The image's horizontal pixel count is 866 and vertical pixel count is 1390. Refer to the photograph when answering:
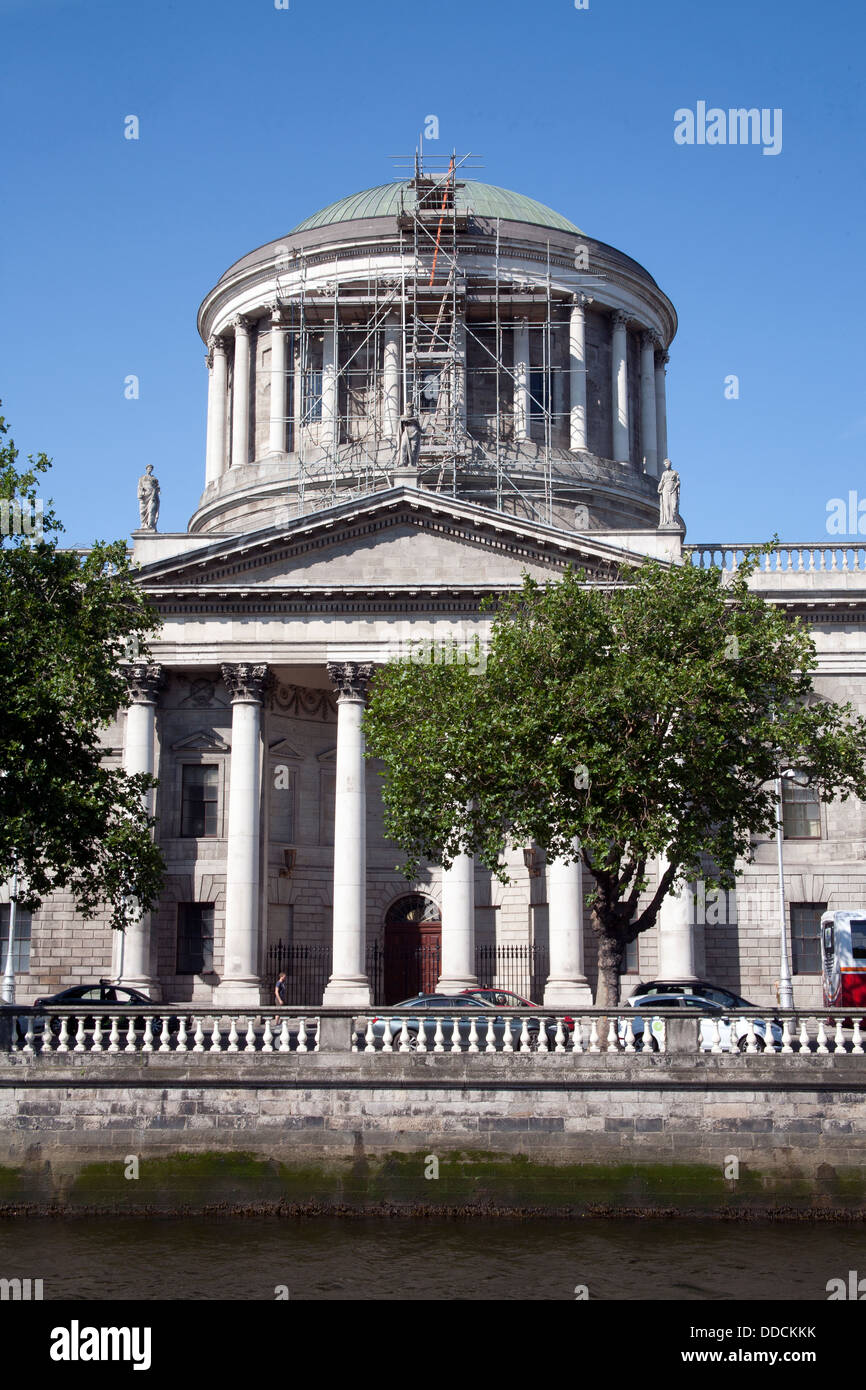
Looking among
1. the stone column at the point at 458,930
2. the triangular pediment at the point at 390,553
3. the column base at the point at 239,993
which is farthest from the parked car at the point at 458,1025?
the triangular pediment at the point at 390,553

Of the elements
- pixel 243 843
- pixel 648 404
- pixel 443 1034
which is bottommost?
pixel 443 1034

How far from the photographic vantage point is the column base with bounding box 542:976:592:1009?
3969 centimetres

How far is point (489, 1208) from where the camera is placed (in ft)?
78.9

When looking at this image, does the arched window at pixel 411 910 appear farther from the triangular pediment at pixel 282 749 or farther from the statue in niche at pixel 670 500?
the statue in niche at pixel 670 500

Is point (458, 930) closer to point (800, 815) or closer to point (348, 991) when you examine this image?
point (348, 991)

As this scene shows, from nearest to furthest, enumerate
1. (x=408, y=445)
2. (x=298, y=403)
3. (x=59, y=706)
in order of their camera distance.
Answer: (x=59, y=706) < (x=408, y=445) < (x=298, y=403)

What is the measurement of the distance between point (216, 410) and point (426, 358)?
35.8ft

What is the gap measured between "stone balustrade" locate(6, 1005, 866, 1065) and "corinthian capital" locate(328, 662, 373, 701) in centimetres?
1593

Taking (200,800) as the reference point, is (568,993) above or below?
below

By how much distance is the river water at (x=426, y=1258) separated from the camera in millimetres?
19344

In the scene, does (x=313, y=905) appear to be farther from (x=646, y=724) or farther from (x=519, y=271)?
(x=519, y=271)

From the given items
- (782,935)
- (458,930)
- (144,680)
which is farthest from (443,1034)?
(144,680)

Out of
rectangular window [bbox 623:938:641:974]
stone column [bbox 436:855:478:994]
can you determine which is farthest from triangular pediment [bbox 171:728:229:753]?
rectangular window [bbox 623:938:641:974]

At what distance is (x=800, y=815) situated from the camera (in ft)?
141
